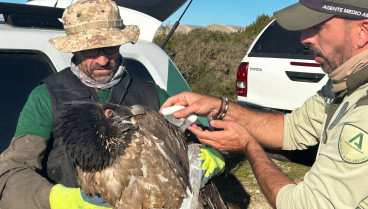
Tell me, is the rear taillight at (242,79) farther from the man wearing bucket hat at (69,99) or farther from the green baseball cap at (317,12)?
the green baseball cap at (317,12)

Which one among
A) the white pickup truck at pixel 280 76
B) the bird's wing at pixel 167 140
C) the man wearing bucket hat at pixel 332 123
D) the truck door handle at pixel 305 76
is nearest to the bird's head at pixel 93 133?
the bird's wing at pixel 167 140

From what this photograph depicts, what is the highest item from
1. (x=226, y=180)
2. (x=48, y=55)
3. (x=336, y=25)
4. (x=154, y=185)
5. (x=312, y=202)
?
(x=336, y=25)

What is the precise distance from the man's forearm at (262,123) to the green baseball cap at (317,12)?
3.78ft

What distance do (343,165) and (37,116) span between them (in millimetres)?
2062

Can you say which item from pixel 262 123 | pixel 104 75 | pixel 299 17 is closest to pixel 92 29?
pixel 104 75

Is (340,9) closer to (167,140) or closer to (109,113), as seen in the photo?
(167,140)

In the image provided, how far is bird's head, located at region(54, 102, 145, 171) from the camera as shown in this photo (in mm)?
2490

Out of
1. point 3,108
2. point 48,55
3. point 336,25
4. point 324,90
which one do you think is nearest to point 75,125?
point 3,108

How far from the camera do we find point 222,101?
362cm

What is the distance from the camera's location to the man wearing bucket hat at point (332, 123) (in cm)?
206

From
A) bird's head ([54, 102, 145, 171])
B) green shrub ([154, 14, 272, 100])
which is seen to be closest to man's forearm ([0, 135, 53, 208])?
bird's head ([54, 102, 145, 171])

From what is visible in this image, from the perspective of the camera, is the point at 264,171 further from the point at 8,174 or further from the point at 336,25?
the point at 8,174

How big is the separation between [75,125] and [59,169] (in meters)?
0.68

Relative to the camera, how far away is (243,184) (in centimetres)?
623
